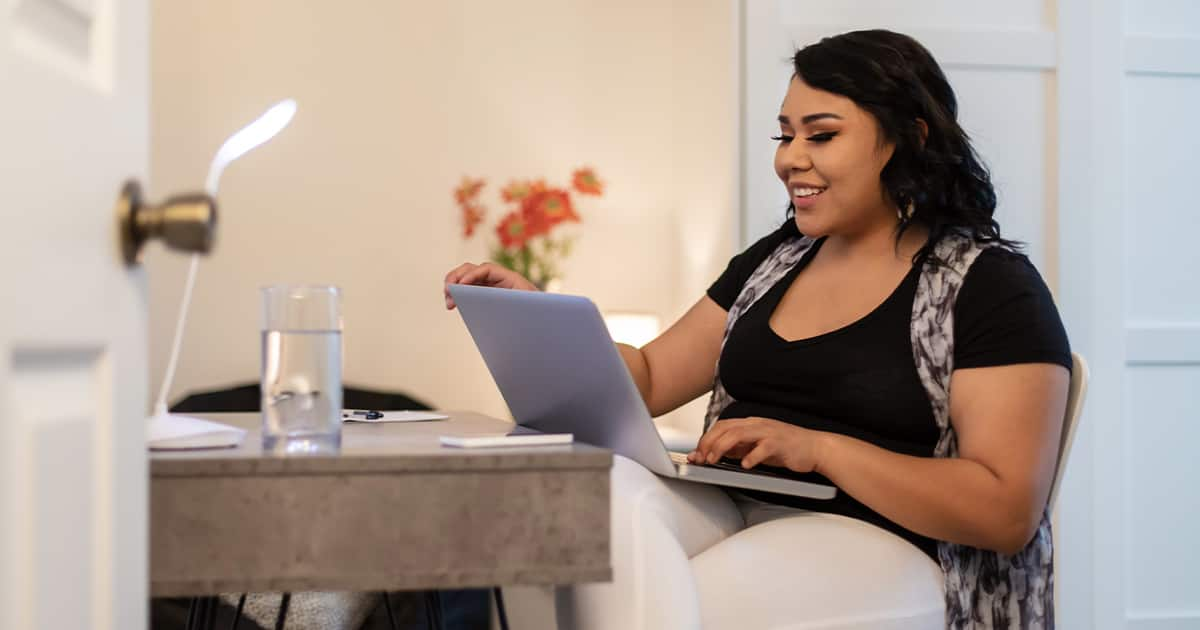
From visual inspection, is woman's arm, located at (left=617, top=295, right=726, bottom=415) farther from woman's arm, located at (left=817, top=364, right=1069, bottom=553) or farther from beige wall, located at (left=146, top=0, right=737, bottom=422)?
beige wall, located at (left=146, top=0, right=737, bottom=422)

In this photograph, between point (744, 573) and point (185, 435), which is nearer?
point (185, 435)

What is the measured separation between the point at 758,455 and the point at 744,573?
0.16 m

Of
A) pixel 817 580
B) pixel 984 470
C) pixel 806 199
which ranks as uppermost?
pixel 806 199

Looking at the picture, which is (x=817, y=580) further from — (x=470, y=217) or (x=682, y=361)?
(x=470, y=217)

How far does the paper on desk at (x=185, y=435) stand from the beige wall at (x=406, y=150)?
8.31 ft

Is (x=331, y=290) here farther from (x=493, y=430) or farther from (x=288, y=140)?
(x=288, y=140)

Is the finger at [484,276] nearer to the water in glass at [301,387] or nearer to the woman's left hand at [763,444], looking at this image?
the woman's left hand at [763,444]

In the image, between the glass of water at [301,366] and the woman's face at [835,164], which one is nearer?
the glass of water at [301,366]

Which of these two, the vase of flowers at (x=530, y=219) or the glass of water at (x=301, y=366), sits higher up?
the vase of flowers at (x=530, y=219)

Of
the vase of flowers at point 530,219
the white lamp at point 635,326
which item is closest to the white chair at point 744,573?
the white lamp at point 635,326

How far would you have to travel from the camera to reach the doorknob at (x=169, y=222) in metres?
0.72

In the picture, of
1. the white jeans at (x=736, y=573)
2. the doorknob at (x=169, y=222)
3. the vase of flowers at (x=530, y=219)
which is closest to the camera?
the doorknob at (x=169, y=222)

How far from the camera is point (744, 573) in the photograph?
52.8 inches

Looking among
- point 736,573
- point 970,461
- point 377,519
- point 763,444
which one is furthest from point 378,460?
point 970,461
